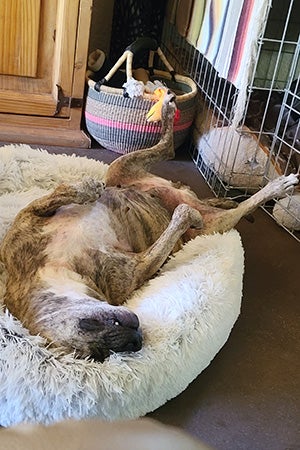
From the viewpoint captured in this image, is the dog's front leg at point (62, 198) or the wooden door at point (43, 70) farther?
the wooden door at point (43, 70)

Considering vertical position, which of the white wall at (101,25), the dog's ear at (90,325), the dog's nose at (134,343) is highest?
the white wall at (101,25)

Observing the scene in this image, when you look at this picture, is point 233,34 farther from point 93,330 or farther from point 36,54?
point 93,330

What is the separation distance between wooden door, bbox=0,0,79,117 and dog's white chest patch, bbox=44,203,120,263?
42.7 inches

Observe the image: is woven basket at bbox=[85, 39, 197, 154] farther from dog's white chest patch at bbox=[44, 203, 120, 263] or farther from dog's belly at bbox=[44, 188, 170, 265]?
dog's white chest patch at bbox=[44, 203, 120, 263]

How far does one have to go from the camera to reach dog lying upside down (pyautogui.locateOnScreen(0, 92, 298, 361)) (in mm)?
1279

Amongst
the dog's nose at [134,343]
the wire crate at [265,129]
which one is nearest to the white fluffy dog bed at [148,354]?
the dog's nose at [134,343]

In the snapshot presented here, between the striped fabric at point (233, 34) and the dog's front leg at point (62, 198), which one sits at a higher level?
the striped fabric at point (233, 34)

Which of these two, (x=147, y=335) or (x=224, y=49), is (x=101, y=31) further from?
(x=147, y=335)

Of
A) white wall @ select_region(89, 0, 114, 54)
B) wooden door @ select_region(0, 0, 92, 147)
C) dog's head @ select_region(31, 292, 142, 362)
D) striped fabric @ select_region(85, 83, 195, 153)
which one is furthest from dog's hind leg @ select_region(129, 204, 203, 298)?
white wall @ select_region(89, 0, 114, 54)

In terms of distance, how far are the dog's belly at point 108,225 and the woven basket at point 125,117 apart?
2.41 feet

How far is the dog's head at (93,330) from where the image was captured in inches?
49.2

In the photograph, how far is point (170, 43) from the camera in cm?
321

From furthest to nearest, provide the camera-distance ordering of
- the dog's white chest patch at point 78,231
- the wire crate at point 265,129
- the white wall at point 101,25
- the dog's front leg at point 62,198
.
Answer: the white wall at point 101,25, the wire crate at point 265,129, the dog's front leg at point 62,198, the dog's white chest patch at point 78,231

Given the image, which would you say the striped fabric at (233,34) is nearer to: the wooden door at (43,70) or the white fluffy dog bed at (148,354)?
the wooden door at (43,70)
